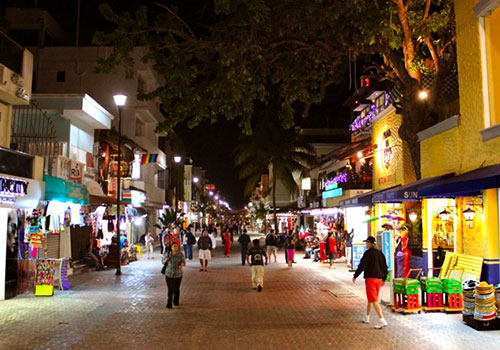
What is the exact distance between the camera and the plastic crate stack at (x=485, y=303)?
8922 millimetres

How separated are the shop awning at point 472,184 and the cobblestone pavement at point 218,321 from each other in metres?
2.75

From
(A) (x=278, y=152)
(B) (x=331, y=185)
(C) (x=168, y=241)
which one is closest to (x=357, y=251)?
(C) (x=168, y=241)

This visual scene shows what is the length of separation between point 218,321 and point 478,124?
7.61m

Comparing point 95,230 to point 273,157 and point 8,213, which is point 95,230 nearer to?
point 8,213

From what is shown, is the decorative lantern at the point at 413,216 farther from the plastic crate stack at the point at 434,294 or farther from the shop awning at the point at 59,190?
the shop awning at the point at 59,190

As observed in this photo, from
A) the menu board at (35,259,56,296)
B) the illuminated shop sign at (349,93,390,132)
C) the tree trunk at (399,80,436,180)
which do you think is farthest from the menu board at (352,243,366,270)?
the menu board at (35,259,56,296)

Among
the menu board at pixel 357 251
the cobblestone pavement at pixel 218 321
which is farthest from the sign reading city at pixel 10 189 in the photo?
the menu board at pixel 357 251

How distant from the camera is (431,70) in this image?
56.0ft

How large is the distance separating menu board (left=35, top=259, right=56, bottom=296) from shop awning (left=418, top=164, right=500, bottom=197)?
10.4m

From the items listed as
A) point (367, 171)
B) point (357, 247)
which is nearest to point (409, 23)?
point (357, 247)

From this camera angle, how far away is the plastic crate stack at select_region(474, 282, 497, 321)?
892 cm

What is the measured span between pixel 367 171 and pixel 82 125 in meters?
14.3

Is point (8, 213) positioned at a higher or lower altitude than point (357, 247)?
higher

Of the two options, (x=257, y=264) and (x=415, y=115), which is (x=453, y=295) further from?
(x=415, y=115)
